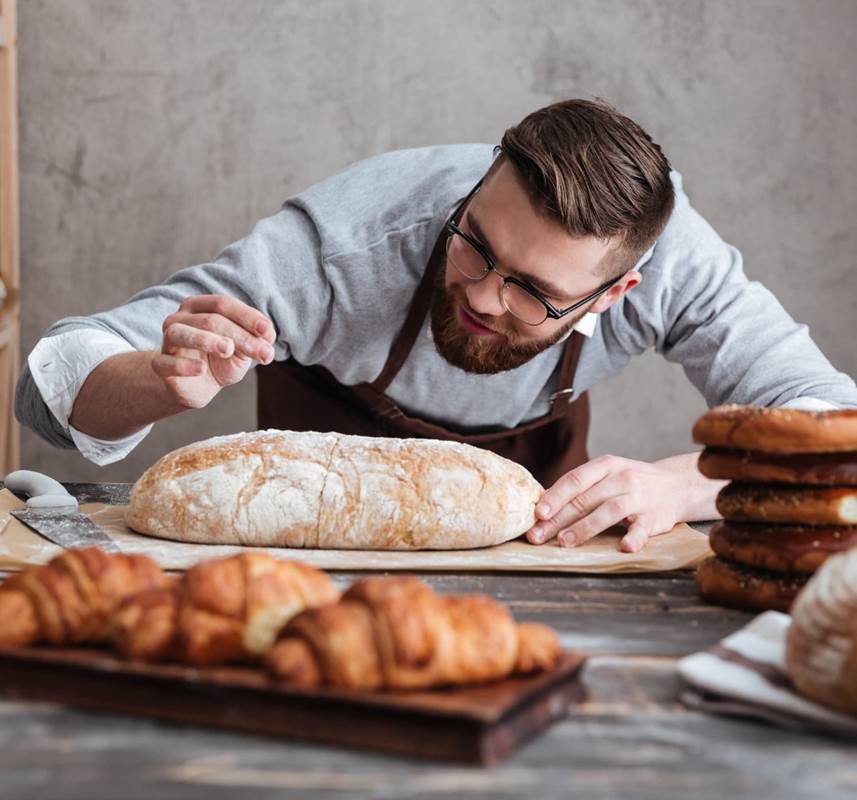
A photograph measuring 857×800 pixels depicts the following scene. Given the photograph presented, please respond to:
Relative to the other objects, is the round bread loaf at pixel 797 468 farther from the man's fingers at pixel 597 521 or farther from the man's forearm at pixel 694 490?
the man's forearm at pixel 694 490

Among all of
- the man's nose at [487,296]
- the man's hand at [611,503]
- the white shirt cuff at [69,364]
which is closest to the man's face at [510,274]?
the man's nose at [487,296]

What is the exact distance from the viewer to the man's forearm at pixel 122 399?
5.93 ft

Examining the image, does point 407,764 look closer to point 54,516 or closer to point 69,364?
point 54,516

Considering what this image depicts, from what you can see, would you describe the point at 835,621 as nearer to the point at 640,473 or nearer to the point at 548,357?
the point at 640,473

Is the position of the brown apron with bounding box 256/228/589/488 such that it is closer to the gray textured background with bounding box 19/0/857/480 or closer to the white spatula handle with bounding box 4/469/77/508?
the white spatula handle with bounding box 4/469/77/508

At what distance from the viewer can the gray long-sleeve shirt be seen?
2.11m

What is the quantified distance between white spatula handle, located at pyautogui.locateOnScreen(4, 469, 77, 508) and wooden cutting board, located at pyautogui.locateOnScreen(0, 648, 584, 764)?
89 cm

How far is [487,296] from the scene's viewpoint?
76.8 inches

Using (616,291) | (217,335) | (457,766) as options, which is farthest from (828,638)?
(616,291)

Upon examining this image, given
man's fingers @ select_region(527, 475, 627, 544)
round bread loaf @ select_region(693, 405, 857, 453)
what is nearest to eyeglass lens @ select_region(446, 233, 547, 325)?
man's fingers @ select_region(527, 475, 627, 544)

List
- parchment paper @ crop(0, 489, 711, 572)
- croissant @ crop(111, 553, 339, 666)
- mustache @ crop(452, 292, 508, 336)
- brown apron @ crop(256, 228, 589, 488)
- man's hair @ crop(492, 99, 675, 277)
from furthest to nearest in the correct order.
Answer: brown apron @ crop(256, 228, 589, 488), mustache @ crop(452, 292, 508, 336), man's hair @ crop(492, 99, 675, 277), parchment paper @ crop(0, 489, 711, 572), croissant @ crop(111, 553, 339, 666)

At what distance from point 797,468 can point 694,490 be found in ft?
1.93

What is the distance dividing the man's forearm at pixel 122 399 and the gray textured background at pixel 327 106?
5.42 feet

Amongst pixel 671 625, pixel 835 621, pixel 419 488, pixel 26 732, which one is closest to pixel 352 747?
pixel 26 732
